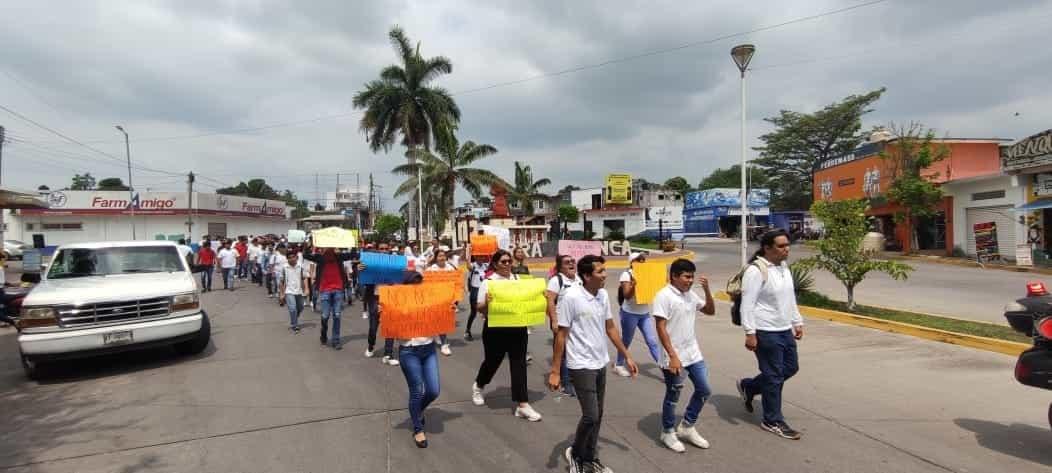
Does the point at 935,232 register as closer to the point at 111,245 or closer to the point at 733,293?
the point at 733,293

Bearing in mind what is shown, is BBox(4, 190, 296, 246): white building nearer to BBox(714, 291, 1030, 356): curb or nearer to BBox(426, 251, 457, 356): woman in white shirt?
BBox(426, 251, 457, 356): woman in white shirt

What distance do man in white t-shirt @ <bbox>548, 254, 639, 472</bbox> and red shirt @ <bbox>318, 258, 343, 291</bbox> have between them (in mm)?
5187

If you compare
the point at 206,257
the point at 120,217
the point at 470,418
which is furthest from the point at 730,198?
the point at 120,217

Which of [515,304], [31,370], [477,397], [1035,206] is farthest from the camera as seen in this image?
[1035,206]

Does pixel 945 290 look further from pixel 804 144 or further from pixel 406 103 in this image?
pixel 804 144

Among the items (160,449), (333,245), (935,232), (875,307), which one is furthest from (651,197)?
(160,449)

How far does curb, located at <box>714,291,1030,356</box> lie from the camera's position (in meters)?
6.91

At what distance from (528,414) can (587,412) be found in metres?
1.43

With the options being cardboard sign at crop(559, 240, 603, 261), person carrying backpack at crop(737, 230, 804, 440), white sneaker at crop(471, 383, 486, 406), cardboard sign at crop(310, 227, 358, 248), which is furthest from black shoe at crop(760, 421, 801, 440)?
cardboard sign at crop(310, 227, 358, 248)

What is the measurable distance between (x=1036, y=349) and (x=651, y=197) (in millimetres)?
55155

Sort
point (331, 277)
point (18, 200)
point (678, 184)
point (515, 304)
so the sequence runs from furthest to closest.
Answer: point (678, 184)
point (18, 200)
point (331, 277)
point (515, 304)

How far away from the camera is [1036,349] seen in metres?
4.06

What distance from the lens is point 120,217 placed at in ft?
133

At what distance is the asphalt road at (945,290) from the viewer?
10.6m
